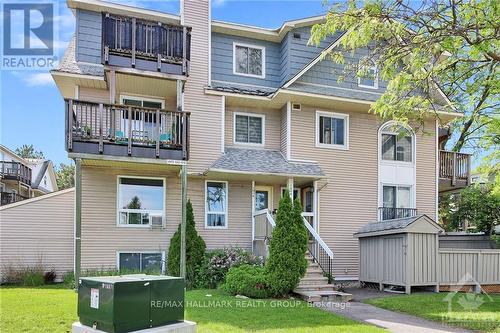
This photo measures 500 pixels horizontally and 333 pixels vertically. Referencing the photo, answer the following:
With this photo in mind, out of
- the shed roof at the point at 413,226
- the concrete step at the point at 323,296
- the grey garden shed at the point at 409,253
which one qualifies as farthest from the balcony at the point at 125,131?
the grey garden shed at the point at 409,253

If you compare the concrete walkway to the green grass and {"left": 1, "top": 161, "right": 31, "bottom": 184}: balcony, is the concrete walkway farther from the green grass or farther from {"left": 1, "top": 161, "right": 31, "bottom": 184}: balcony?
{"left": 1, "top": 161, "right": 31, "bottom": 184}: balcony

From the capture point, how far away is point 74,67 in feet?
44.4

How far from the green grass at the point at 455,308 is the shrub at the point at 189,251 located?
16.9ft

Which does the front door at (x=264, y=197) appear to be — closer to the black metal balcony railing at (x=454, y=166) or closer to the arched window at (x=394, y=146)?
the arched window at (x=394, y=146)

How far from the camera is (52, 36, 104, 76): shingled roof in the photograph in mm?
13229

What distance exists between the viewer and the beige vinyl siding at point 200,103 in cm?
1412

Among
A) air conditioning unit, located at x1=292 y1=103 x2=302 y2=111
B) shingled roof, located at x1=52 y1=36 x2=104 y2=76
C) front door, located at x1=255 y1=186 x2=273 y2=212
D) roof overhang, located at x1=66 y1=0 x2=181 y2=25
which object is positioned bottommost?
front door, located at x1=255 y1=186 x2=273 y2=212

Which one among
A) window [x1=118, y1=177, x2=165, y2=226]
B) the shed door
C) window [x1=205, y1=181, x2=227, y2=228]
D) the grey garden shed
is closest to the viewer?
the grey garden shed

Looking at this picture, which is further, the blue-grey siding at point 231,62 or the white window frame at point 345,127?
the white window frame at point 345,127

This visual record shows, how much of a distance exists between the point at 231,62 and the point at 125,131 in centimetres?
527

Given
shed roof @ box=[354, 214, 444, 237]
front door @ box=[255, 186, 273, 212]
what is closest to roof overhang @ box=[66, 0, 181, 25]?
front door @ box=[255, 186, 273, 212]

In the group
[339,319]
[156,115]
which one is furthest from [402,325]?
[156,115]

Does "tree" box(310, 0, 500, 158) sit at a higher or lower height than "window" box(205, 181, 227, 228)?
higher

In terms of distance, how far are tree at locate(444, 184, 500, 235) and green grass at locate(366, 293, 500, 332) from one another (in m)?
5.26
